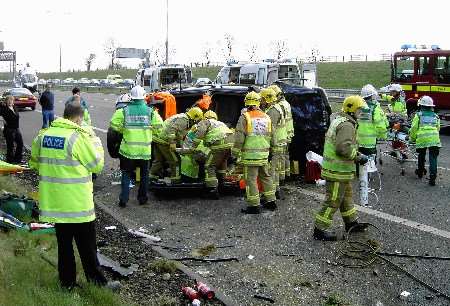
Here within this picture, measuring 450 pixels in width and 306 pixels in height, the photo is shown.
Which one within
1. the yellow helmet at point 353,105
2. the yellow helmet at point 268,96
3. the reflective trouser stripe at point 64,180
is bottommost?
the reflective trouser stripe at point 64,180

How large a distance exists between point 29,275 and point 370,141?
736 cm

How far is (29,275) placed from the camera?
216 inches

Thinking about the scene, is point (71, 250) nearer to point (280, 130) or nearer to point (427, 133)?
point (280, 130)

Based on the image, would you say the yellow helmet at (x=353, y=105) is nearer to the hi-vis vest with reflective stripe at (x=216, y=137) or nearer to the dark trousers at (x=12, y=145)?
the hi-vis vest with reflective stripe at (x=216, y=137)

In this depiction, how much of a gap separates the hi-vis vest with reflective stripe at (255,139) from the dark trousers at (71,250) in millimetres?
3921

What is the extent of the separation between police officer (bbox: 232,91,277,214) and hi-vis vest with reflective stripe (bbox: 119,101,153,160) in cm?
149

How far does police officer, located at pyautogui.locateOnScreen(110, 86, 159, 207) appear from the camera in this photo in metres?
9.13

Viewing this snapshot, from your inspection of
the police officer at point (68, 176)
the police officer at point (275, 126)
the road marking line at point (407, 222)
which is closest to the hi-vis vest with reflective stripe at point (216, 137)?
the police officer at point (275, 126)

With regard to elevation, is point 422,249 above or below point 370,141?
below

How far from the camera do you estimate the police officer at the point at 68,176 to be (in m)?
5.03

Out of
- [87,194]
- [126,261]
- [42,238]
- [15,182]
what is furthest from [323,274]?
[15,182]

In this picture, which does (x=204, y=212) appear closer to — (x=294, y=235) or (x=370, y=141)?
(x=294, y=235)

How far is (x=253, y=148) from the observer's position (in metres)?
8.78

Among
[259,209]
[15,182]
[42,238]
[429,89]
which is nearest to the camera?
[42,238]
